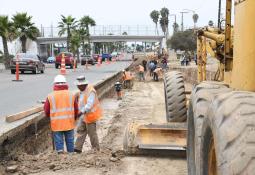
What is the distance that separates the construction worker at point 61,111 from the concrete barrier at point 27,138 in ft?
2.24

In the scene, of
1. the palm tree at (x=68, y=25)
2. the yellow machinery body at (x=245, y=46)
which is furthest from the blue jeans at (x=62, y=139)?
the palm tree at (x=68, y=25)

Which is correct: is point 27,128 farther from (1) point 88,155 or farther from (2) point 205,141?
(2) point 205,141

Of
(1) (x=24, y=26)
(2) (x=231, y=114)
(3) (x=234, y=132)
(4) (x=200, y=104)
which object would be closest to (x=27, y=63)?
(1) (x=24, y=26)

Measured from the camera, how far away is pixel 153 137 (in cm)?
869

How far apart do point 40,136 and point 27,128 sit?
3.93 feet

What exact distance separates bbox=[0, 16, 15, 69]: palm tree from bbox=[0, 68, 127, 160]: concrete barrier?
4147cm

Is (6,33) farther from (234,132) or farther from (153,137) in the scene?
(234,132)

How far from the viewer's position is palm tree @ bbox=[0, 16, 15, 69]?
5278 cm

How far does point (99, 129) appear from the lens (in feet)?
52.6

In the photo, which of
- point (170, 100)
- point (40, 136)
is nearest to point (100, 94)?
point (40, 136)

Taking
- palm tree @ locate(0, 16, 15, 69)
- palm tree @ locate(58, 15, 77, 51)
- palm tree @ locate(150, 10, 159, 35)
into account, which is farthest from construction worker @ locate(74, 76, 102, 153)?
palm tree @ locate(150, 10, 159, 35)

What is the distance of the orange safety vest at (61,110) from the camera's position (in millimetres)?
9867

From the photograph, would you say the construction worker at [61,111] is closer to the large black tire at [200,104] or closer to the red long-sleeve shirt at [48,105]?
the red long-sleeve shirt at [48,105]

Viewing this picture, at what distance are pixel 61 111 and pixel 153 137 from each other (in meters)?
2.12
